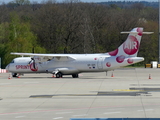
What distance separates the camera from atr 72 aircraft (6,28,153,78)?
1442 inches

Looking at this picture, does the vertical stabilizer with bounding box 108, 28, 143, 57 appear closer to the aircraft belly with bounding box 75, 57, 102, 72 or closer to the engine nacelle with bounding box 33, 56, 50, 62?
the aircraft belly with bounding box 75, 57, 102, 72

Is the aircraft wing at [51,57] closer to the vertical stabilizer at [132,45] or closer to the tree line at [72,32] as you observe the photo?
the vertical stabilizer at [132,45]

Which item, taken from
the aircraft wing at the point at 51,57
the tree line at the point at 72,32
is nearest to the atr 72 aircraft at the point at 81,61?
the aircraft wing at the point at 51,57

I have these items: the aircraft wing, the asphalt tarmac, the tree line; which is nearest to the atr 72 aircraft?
the aircraft wing

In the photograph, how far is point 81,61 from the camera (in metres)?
38.0

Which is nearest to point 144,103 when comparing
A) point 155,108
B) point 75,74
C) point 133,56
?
point 155,108

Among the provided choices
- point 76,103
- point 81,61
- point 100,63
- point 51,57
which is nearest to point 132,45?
point 100,63

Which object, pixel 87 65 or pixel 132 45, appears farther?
pixel 87 65

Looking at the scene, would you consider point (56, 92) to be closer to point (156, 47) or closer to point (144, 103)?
point (144, 103)

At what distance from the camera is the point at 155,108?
17.8 meters

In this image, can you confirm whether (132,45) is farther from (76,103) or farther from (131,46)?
(76,103)

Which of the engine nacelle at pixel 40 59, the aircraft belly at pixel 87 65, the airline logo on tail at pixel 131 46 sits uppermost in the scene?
the airline logo on tail at pixel 131 46

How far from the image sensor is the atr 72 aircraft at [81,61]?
36.6m

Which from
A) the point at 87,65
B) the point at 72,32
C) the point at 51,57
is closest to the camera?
the point at 87,65
